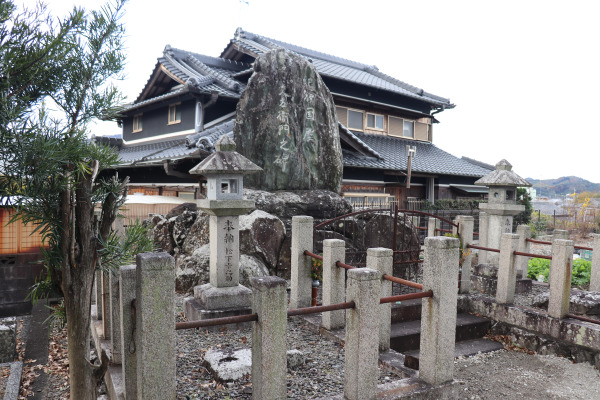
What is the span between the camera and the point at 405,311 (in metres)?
6.96

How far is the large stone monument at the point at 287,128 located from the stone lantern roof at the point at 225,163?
3876 mm

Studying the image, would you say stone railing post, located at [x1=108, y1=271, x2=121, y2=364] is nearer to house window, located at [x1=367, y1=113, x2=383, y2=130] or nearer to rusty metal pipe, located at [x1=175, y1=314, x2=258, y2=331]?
rusty metal pipe, located at [x1=175, y1=314, x2=258, y2=331]

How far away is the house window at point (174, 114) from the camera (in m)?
16.2

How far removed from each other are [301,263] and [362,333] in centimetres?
302

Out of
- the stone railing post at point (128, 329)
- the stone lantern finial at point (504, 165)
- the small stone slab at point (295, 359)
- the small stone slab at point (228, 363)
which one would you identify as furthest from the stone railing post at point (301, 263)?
the stone lantern finial at point (504, 165)

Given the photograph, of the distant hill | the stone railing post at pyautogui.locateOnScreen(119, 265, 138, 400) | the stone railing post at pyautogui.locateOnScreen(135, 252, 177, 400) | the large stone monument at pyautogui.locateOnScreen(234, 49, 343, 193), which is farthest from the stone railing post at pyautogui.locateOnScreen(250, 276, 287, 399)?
the distant hill

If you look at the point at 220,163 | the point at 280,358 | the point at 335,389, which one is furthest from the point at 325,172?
the point at 280,358

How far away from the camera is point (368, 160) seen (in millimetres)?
16172

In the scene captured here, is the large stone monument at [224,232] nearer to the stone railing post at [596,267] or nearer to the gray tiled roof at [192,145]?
the gray tiled roof at [192,145]

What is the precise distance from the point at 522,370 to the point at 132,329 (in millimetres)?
5523

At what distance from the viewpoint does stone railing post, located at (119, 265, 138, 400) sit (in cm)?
300

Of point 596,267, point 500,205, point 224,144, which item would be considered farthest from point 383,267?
point 500,205

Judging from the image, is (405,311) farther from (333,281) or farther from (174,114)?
(174,114)

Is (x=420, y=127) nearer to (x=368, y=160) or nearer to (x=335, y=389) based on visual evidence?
(x=368, y=160)
